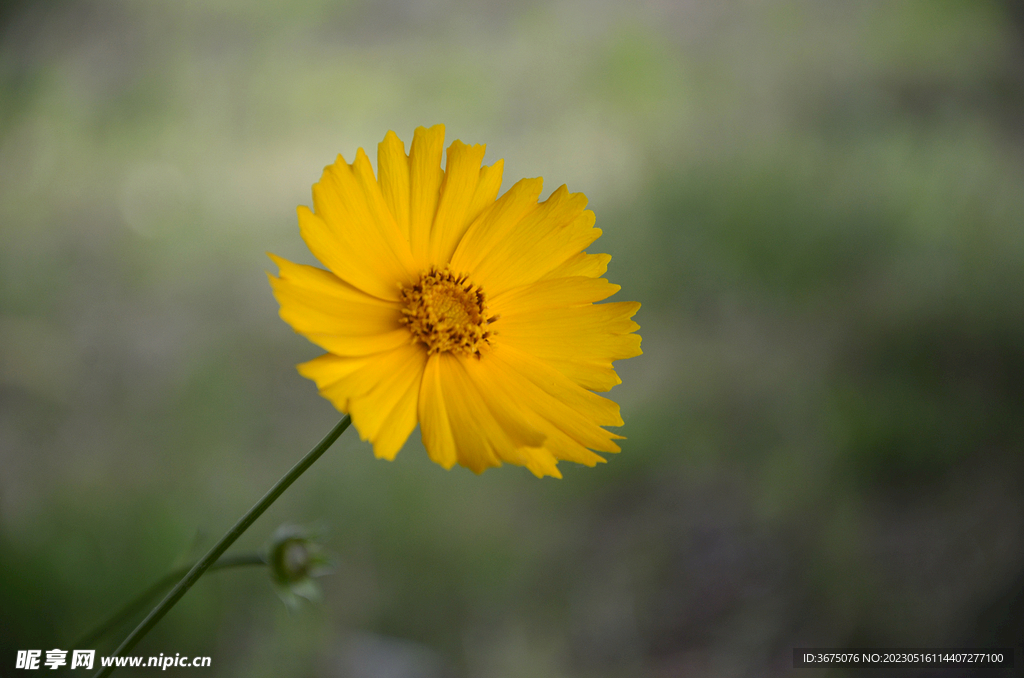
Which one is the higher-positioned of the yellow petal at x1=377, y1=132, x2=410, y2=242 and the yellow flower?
the yellow petal at x1=377, y1=132, x2=410, y2=242

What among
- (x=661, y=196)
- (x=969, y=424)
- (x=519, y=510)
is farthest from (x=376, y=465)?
(x=969, y=424)

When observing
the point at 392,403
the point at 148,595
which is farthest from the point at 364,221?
the point at 148,595

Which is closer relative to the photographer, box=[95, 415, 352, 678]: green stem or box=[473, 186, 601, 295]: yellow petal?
box=[95, 415, 352, 678]: green stem

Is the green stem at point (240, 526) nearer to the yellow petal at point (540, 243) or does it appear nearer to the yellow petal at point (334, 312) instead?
the yellow petal at point (334, 312)

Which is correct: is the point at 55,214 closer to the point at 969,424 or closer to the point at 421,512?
the point at 421,512

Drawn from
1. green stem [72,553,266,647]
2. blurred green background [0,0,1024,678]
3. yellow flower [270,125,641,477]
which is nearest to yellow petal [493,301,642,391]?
yellow flower [270,125,641,477]

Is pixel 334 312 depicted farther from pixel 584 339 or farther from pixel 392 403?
pixel 584 339

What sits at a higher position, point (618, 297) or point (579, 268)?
point (618, 297)

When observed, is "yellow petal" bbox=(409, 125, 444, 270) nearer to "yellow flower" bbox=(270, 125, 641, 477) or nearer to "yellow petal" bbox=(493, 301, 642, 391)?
"yellow flower" bbox=(270, 125, 641, 477)

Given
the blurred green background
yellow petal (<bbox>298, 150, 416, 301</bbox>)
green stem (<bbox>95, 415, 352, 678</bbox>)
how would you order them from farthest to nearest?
the blurred green background < yellow petal (<bbox>298, 150, 416, 301</bbox>) < green stem (<bbox>95, 415, 352, 678</bbox>)
